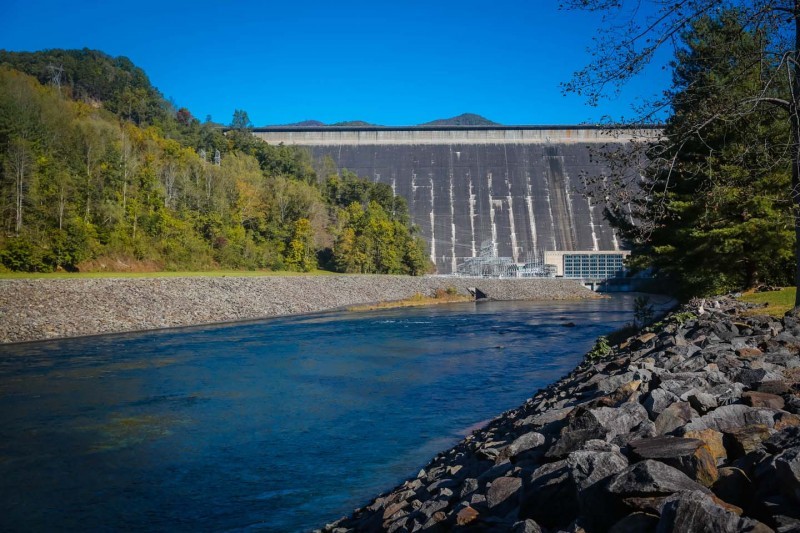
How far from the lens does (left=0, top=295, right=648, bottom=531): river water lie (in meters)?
8.19

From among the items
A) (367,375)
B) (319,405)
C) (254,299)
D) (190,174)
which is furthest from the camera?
(190,174)

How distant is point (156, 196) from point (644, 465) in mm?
52544

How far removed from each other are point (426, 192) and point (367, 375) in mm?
66460

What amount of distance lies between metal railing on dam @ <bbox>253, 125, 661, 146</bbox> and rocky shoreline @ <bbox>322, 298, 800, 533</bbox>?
270ft

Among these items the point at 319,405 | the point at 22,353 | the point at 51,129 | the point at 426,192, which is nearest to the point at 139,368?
the point at 22,353

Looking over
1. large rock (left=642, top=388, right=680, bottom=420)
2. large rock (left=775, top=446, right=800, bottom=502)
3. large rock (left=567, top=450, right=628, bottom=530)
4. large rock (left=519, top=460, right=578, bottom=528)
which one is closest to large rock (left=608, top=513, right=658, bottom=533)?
large rock (left=567, top=450, right=628, bottom=530)

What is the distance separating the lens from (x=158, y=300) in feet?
A: 107

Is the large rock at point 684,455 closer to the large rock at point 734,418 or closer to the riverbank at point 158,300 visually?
the large rock at point 734,418

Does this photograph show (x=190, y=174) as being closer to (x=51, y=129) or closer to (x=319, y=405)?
(x=51, y=129)

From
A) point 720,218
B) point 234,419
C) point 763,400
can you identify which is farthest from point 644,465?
point 720,218

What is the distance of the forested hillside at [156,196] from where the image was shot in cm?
3962

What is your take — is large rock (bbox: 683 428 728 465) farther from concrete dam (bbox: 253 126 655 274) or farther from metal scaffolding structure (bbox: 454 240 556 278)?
concrete dam (bbox: 253 126 655 274)

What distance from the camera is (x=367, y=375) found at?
17.3 metres

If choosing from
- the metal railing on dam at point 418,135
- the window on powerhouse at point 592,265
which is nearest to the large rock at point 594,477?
the window on powerhouse at point 592,265
